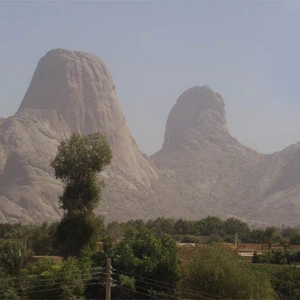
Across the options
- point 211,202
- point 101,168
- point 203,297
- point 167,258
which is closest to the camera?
point 203,297

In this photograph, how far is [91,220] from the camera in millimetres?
30328

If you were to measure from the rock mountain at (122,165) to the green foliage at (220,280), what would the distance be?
89.0 metres

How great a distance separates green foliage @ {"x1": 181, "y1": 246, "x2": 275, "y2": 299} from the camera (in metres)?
23.5

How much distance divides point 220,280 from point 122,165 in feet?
414

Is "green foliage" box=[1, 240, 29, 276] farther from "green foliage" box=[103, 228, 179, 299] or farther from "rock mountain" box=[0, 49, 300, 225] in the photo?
"rock mountain" box=[0, 49, 300, 225]

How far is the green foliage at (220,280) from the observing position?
23.5m

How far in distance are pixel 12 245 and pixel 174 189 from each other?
12981 centimetres

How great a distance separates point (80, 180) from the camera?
3108 cm

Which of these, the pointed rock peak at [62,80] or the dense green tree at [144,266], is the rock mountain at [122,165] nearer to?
the pointed rock peak at [62,80]

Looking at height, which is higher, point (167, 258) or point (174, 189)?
point (174, 189)

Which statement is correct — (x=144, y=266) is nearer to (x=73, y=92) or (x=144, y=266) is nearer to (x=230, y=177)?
(x=73, y=92)

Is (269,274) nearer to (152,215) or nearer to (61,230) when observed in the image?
(61,230)

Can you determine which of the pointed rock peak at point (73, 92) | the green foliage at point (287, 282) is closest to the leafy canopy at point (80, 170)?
the green foliage at point (287, 282)

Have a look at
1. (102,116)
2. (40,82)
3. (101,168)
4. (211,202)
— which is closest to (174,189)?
(211,202)
